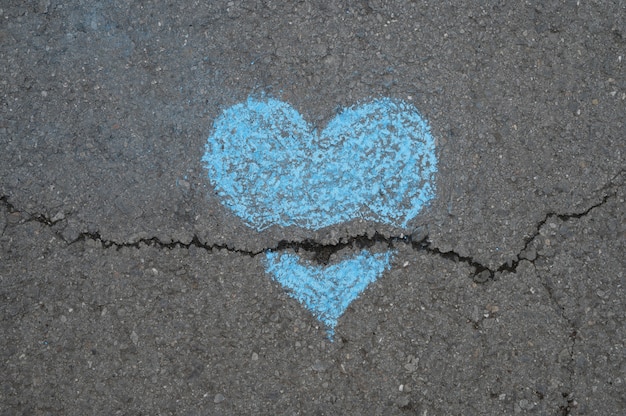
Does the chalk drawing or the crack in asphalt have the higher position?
the chalk drawing

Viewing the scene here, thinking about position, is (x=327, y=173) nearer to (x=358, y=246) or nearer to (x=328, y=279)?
(x=358, y=246)

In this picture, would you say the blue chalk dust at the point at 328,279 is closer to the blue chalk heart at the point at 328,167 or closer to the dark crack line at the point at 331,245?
the dark crack line at the point at 331,245

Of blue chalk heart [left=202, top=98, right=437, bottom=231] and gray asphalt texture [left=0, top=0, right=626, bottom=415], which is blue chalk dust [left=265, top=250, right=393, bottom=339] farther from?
blue chalk heart [left=202, top=98, right=437, bottom=231]

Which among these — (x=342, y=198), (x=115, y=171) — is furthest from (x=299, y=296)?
(x=115, y=171)

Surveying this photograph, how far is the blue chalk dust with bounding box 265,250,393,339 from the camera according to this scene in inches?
89.7

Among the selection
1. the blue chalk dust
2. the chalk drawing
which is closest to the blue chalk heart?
the chalk drawing

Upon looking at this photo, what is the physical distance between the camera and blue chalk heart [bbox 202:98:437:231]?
2305mm

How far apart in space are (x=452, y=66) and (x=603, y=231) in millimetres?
864

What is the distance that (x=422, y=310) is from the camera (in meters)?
2.28

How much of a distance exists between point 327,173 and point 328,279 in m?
0.41

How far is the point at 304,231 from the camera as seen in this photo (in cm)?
230

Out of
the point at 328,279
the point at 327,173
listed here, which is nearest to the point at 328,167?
the point at 327,173

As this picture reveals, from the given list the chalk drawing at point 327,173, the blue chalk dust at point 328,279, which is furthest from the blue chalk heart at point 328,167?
the blue chalk dust at point 328,279

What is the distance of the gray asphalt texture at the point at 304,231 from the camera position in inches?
89.1
